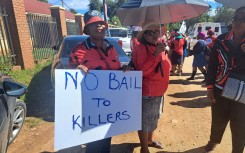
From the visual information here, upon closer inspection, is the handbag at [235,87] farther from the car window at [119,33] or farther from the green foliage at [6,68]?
the car window at [119,33]

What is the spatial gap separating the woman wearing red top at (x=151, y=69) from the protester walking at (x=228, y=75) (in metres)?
0.62

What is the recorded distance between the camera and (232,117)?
3.13 m

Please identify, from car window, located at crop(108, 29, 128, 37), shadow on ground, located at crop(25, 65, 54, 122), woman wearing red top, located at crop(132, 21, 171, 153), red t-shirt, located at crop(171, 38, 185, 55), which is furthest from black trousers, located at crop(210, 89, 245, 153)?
car window, located at crop(108, 29, 128, 37)

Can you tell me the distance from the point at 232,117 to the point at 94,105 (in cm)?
171

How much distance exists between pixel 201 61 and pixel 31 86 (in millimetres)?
5212

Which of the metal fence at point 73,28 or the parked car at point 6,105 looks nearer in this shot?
the parked car at point 6,105

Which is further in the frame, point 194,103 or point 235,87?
point 194,103

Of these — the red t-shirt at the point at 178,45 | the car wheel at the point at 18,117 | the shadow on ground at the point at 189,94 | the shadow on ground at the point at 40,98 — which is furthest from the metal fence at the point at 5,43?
the red t-shirt at the point at 178,45

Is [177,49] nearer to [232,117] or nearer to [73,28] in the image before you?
[232,117]

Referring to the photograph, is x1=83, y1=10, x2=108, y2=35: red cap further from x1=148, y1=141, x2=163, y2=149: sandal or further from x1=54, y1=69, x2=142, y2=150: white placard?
x1=148, y1=141, x2=163, y2=149: sandal

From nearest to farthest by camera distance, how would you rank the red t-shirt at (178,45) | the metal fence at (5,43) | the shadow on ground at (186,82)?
the metal fence at (5,43) < the shadow on ground at (186,82) < the red t-shirt at (178,45)

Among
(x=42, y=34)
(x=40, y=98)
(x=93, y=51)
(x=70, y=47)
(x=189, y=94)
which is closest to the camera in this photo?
(x=93, y=51)

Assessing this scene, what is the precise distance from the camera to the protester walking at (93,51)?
2.56 metres

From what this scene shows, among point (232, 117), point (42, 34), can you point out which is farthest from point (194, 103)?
point (42, 34)
